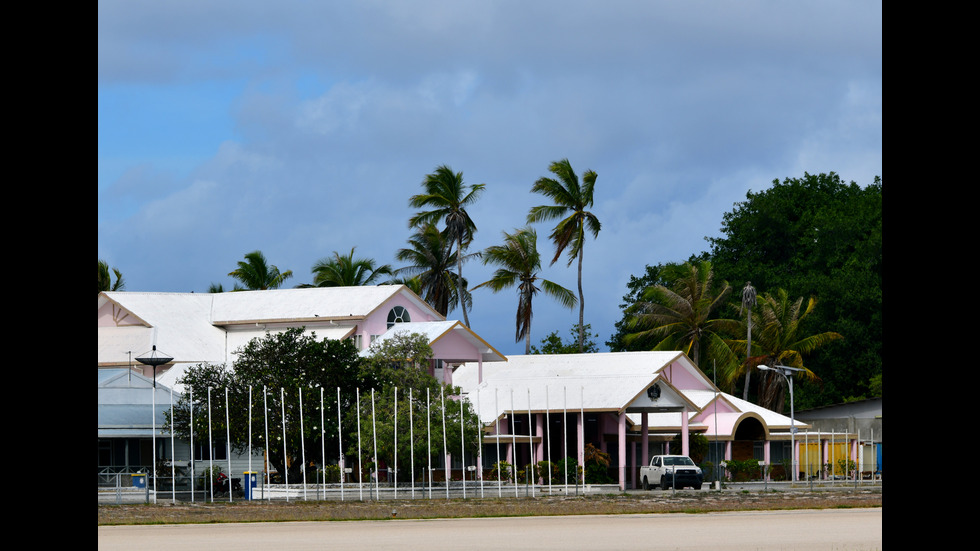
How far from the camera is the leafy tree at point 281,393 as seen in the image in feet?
147

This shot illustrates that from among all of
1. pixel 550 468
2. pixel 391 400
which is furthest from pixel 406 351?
pixel 550 468

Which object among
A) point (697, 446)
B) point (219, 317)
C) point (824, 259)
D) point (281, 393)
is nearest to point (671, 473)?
point (697, 446)

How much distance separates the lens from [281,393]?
45.4 meters

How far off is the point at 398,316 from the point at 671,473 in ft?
52.9

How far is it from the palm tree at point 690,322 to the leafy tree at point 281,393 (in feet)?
79.2

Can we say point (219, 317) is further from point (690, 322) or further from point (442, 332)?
point (690, 322)

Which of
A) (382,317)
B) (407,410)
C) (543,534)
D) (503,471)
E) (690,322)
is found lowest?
(503,471)

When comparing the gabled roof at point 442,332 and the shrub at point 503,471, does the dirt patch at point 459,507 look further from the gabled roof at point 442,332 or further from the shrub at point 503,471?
the gabled roof at point 442,332

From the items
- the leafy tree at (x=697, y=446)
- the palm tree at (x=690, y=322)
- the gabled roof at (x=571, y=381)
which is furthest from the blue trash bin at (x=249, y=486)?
the palm tree at (x=690, y=322)

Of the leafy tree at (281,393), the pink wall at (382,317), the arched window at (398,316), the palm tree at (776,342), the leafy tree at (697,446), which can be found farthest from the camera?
the palm tree at (776,342)
